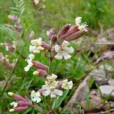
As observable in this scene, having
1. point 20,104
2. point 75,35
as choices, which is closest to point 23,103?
point 20,104

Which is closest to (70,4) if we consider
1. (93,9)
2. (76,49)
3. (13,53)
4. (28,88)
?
(93,9)

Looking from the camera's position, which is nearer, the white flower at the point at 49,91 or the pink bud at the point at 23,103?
the white flower at the point at 49,91

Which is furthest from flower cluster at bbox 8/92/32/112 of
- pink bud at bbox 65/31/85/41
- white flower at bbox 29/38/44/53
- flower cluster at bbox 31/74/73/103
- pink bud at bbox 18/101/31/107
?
pink bud at bbox 65/31/85/41

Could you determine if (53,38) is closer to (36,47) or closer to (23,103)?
(36,47)

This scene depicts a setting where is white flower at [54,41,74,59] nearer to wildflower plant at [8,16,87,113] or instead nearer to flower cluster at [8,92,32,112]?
wildflower plant at [8,16,87,113]

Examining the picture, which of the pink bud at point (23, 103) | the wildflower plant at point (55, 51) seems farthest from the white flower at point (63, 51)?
the pink bud at point (23, 103)

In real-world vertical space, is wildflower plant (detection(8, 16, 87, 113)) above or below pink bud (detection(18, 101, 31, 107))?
above

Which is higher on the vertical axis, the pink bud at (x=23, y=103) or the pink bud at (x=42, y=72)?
the pink bud at (x=42, y=72)

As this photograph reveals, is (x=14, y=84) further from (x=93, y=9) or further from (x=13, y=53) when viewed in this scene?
(x=93, y=9)

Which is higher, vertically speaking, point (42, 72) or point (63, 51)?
point (63, 51)

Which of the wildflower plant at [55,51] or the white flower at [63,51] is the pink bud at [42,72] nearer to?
the wildflower plant at [55,51]

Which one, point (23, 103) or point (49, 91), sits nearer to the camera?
point (49, 91)
